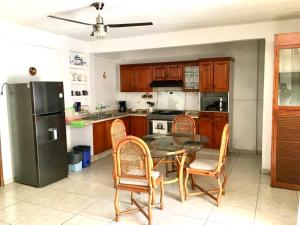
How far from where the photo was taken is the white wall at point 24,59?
3.86 m

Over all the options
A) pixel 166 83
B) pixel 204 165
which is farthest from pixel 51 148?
pixel 166 83

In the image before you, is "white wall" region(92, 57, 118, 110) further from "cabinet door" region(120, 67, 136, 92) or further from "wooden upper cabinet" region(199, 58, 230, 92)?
"wooden upper cabinet" region(199, 58, 230, 92)

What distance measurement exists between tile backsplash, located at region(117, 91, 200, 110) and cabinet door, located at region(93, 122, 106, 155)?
1.69m

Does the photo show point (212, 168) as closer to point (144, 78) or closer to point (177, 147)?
point (177, 147)

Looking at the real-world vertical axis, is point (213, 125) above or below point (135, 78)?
below

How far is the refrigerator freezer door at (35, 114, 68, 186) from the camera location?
375 centimetres

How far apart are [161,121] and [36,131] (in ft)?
9.40

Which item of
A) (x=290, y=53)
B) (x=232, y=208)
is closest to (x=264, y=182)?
(x=232, y=208)

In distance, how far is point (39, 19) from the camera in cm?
367

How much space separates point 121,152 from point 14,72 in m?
2.66

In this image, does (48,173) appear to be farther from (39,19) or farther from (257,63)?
(257,63)

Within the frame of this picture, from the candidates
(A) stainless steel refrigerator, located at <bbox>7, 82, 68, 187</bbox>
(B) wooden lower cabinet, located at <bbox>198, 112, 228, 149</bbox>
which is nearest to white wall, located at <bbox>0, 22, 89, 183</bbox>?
(A) stainless steel refrigerator, located at <bbox>7, 82, 68, 187</bbox>

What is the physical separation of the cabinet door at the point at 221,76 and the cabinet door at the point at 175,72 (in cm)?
91

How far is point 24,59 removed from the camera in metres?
4.15
